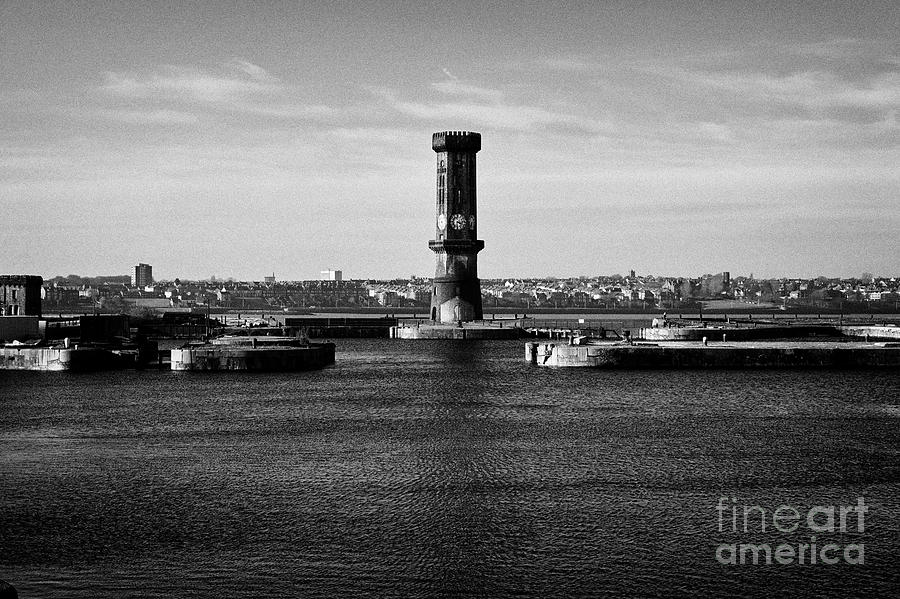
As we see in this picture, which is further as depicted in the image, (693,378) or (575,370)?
(575,370)

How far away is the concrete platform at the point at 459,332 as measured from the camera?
322 feet

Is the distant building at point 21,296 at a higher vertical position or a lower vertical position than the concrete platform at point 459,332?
higher

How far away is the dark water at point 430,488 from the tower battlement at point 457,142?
43.0 m

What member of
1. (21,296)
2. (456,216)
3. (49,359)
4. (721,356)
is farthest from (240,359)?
(456,216)

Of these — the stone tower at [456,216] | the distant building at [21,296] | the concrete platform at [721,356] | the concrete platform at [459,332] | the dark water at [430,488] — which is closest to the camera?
the dark water at [430,488]

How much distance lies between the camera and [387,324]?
11738 centimetres

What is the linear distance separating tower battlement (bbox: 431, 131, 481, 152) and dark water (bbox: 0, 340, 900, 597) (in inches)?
1692

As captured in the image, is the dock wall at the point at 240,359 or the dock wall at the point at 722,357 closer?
the dock wall at the point at 240,359

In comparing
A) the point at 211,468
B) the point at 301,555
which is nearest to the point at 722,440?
the point at 211,468

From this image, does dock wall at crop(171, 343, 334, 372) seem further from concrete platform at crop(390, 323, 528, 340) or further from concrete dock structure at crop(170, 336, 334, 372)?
concrete platform at crop(390, 323, 528, 340)

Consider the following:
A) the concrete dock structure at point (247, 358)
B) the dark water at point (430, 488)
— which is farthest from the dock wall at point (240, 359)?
the dark water at point (430, 488)

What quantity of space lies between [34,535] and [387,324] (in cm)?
9219

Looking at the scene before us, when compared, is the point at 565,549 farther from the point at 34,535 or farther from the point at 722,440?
the point at 722,440

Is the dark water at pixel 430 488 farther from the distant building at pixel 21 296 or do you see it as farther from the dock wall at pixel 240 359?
the distant building at pixel 21 296
